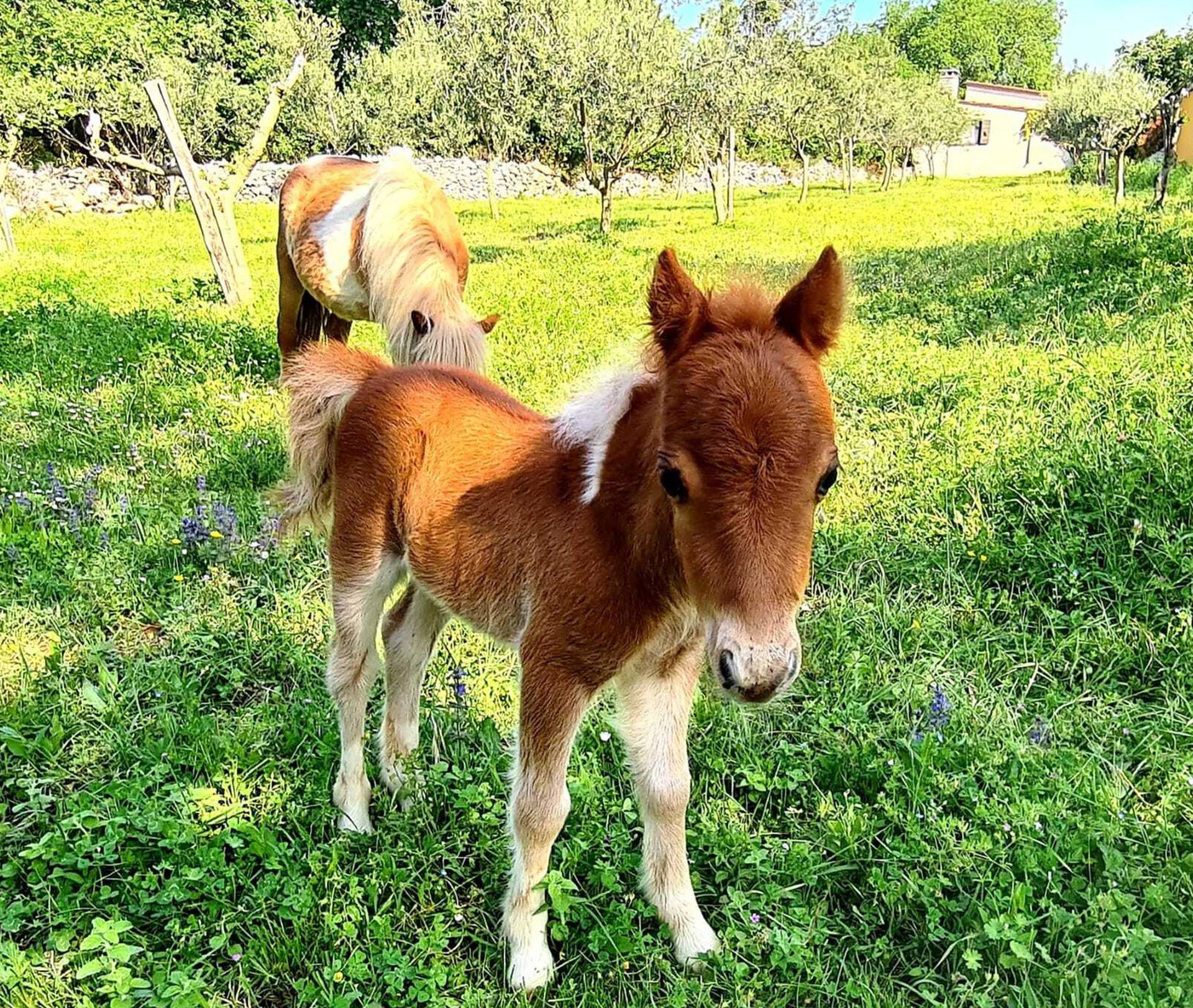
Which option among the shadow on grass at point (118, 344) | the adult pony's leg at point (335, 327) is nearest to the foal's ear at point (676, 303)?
the adult pony's leg at point (335, 327)

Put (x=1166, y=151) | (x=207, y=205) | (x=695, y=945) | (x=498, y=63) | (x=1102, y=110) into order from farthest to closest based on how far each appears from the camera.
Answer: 1. (x=1102, y=110)
2. (x=498, y=63)
3. (x=1166, y=151)
4. (x=207, y=205)
5. (x=695, y=945)

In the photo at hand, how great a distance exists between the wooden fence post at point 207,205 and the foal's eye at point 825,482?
895 cm

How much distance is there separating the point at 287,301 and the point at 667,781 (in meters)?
5.76

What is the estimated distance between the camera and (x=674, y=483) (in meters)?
1.59

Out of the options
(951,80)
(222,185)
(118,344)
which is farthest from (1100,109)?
(951,80)

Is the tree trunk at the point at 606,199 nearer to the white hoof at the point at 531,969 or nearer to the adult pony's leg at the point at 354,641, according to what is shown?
the adult pony's leg at the point at 354,641

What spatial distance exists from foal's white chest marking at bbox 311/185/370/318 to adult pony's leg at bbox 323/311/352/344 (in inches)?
30.9

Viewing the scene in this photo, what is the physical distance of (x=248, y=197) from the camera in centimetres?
2980

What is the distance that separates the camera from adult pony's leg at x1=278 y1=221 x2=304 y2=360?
22.2 ft

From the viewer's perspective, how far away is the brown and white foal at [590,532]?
152 cm

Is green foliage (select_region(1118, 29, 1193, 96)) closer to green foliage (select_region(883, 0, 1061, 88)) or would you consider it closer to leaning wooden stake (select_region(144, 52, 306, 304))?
green foliage (select_region(883, 0, 1061, 88))

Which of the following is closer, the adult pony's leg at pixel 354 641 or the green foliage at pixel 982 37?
the adult pony's leg at pixel 354 641

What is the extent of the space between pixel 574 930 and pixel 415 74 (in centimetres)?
2990

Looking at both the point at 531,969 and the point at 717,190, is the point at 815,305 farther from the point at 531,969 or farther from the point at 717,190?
the point at 717,190
